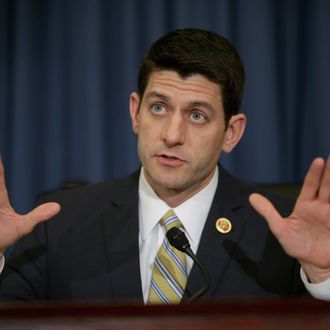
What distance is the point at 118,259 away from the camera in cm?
151

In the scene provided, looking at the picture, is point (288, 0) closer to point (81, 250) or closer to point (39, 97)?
point (39, 97)

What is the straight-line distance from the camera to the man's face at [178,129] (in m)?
1.49

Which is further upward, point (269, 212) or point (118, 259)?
point (269, 212)

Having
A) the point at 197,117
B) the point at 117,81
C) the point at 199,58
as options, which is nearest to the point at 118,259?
the point at 197,117

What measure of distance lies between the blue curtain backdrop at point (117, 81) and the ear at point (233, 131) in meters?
0.73

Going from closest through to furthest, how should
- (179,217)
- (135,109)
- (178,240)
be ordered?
(178,240), (179,217), (135,109)

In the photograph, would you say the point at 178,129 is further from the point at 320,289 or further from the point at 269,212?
the point at 320,289

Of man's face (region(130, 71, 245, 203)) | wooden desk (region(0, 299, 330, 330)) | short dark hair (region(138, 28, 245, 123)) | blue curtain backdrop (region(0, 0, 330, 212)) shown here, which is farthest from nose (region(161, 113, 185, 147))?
blue curtain backdrop (region(0, 0, 330, 212))

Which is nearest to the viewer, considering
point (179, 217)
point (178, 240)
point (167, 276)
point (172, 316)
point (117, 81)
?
point (172, 316)

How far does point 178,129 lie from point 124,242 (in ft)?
1.01

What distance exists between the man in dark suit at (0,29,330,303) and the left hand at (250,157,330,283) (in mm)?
124

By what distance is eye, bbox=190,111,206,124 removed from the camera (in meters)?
1.55

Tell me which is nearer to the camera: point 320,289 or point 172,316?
point 172,316

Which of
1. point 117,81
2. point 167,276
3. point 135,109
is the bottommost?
point 167,276
